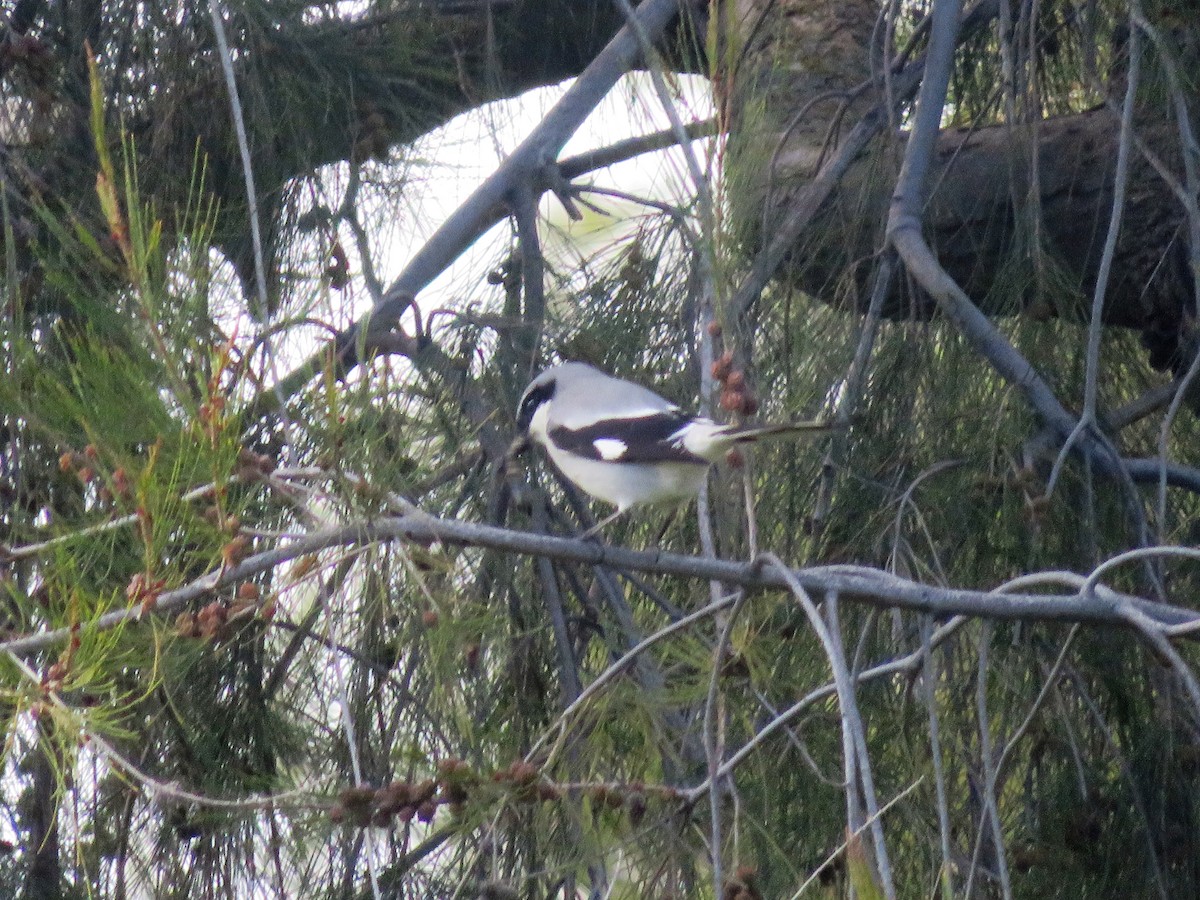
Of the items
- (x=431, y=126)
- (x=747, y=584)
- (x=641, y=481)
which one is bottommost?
(x=641, y=481)

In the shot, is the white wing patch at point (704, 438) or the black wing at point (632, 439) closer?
the white wing patch at point (704, 438)

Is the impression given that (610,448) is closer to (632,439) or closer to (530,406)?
(632,439)

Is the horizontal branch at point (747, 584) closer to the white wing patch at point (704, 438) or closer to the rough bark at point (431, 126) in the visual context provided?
the white wing patch at point (704, 438)

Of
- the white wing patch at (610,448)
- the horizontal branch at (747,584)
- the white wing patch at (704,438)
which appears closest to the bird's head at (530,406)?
the white wing patch at (610,448)

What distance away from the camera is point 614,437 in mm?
2137

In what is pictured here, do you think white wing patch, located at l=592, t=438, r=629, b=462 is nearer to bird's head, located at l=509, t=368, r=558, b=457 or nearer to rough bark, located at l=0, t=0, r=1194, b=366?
bird's head, located at l=509, t=368, r=558, b=457

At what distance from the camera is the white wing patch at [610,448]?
2082 millimetres

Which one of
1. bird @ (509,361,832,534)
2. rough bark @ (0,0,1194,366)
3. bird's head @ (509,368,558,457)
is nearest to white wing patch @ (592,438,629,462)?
bird @ (509,361,832,534)

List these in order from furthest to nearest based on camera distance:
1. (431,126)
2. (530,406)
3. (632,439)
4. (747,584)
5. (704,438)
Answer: (431,126)
(530,406)
(632,439)
(704,438)
(747,584)

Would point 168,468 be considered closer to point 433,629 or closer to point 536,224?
point 433,629

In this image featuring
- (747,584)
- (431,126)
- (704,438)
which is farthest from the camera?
(431,126)

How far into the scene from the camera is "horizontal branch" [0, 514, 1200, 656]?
1.29 metres

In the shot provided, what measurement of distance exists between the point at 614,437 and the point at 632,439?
6 centimetres

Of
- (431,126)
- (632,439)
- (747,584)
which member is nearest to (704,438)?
(632,439)
